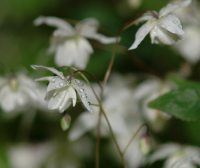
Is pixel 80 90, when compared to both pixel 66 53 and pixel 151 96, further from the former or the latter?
pixel 151 96

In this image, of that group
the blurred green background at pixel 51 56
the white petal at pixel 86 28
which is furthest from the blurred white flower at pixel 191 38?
the white petal at pixel 86 28

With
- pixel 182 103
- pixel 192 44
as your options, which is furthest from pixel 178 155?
pixel 192 44

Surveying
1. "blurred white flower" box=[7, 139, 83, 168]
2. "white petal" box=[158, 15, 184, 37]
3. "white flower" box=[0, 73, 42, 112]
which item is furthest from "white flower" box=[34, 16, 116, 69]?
"blurred white flower" box=[7, 139, 83, 168]

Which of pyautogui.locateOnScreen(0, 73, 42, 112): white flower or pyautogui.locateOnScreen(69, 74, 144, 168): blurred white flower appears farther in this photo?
pyautogui.locateOnScreen(69, 74, 144, 168): blurred white flower

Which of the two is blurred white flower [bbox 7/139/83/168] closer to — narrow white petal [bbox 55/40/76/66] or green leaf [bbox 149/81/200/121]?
narrow white petal [bbox 55/40/76/66]

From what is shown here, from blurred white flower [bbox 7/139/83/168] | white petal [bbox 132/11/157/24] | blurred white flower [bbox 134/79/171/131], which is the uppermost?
white petal [bbox 132/11/157/24]

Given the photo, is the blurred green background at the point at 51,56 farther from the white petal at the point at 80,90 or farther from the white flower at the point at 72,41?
the white petal at the point at 80,90

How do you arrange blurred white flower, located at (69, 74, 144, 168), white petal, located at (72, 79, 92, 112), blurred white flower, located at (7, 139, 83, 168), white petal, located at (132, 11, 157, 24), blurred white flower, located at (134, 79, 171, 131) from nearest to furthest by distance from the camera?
white petal, located at (72, 79, 92, 112)
white petal, located at (132, 11, 157, 24)
blurred white flower, located at (134, 79, 171, 131)
blurred white flower, located at (69, 74, 144, 168)
blurred white flower, located at (7, 139, 83, 168)
